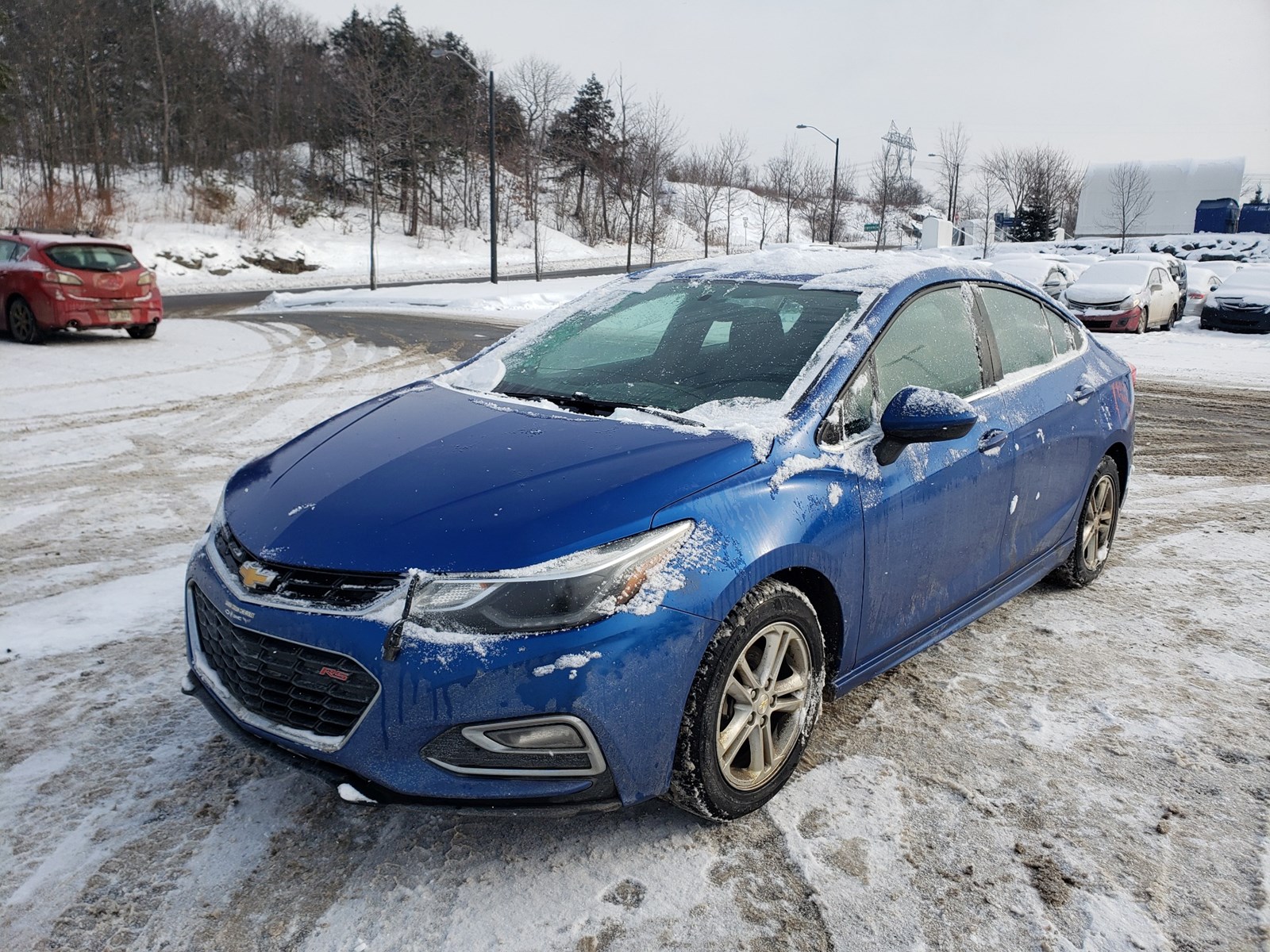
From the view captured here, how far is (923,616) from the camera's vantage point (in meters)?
3.27

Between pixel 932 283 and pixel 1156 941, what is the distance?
230 centimetres

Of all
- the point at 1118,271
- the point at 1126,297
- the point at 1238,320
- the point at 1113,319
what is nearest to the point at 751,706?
the point at 1113,319

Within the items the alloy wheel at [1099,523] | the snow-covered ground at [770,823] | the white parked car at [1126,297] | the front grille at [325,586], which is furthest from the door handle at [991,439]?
the white parked car at [1126,297]

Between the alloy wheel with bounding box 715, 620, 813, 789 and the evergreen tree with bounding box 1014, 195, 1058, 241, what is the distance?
62.1m

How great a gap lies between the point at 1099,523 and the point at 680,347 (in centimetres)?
252

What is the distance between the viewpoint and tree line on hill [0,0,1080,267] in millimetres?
43625

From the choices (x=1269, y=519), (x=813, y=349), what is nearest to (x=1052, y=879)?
(x=813, y=349)

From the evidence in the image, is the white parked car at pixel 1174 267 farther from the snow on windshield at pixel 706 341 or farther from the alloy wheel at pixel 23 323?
the alloy wheel at pixel 23 323

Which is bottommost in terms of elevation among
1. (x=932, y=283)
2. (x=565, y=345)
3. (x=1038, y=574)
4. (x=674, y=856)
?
(x=674, y=856)

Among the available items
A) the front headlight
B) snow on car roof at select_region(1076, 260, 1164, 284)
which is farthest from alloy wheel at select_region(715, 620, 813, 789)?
snow on car roof at select_region(1076, 260, 1164, 284)

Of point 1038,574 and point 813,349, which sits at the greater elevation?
point 813,349

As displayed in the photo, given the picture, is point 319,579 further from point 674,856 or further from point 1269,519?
point 1269,519

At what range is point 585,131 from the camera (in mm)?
61281

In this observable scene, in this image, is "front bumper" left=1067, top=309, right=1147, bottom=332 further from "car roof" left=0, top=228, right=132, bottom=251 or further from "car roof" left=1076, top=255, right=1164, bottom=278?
"car roof" left=0, top=228, right=132, bottom=251
